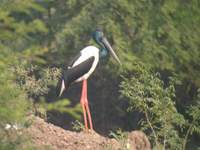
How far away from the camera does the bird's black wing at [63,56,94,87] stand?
16.9 metres

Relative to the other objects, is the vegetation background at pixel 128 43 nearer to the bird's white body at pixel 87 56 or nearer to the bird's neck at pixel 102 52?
the bird's neck at pixel 102 52

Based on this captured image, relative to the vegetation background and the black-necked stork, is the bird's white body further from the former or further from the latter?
the vegetation background

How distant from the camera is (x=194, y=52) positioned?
76.5 feet

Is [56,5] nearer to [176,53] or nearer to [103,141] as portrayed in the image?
[176,53]

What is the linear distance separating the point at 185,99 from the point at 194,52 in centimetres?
127

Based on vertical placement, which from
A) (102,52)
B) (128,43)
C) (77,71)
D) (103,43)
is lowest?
(128,43)

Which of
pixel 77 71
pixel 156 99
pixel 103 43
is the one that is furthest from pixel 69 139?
pixel 103 43

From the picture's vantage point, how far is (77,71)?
17.2 m

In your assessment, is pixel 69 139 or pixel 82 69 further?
pixel 82 69

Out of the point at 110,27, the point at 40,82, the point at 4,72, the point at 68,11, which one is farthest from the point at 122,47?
the point at 4,72

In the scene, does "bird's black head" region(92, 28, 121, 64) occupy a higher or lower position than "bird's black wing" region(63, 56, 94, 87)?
higher

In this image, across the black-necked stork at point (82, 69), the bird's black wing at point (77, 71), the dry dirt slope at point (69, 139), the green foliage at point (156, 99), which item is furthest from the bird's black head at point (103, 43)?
the green foliage at point (156, 99)

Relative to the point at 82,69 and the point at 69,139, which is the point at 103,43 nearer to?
the point at 82,69

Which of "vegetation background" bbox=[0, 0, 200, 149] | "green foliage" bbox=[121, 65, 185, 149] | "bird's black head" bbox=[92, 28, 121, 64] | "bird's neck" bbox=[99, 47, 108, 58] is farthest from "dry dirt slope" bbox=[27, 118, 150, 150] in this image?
"vegetation background" bbox=[0, 0, 200, 149]
